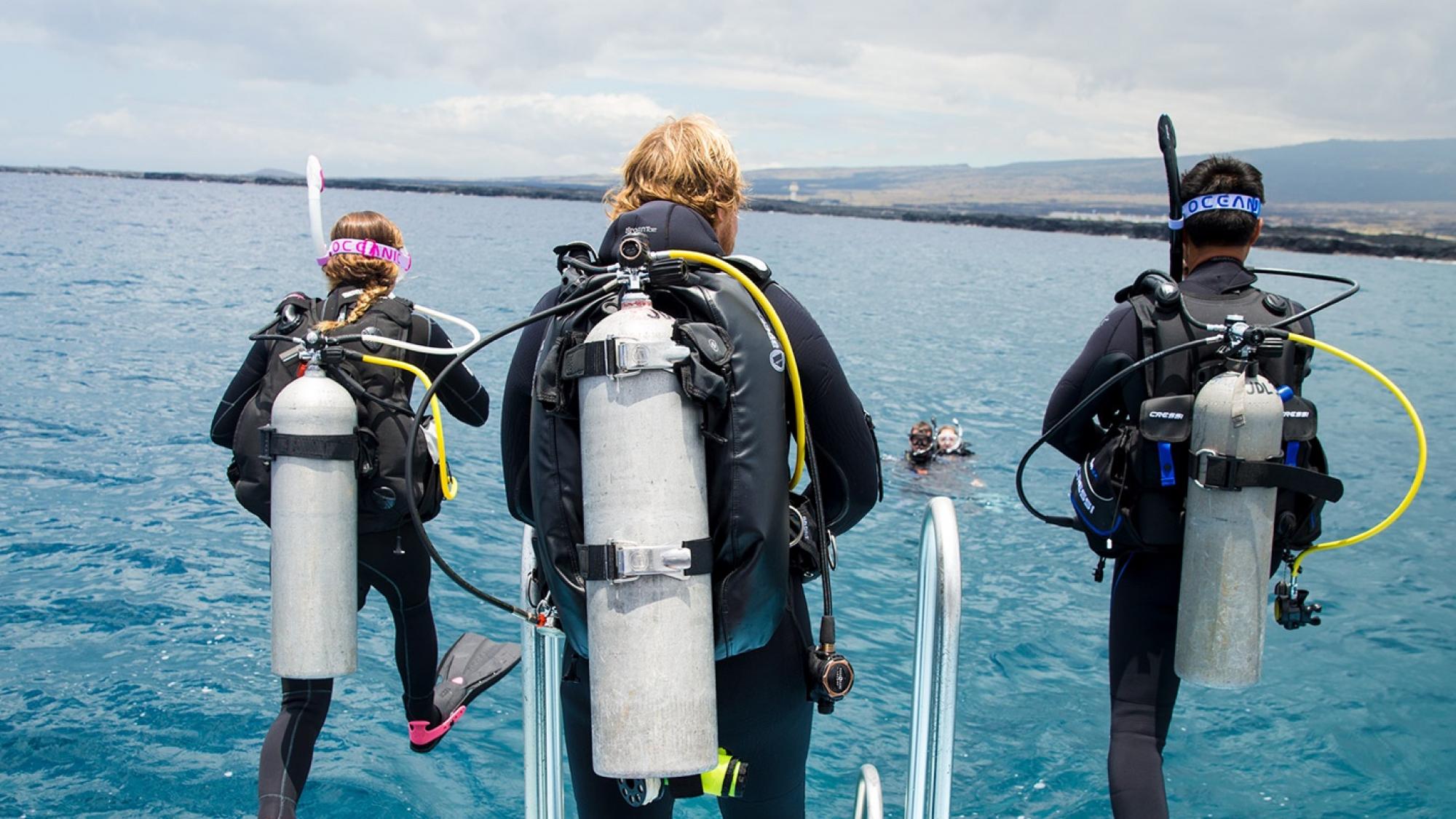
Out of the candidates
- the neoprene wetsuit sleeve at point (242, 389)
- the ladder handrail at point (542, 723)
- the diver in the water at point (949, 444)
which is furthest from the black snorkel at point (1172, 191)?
the diver in the water at point (949, 444)

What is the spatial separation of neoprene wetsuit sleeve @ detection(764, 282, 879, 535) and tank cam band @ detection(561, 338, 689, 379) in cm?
36

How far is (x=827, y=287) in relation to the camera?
36156 millimetres

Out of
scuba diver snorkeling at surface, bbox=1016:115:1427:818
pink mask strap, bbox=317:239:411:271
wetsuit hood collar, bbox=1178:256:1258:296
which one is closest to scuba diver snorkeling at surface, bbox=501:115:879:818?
scuba diver snorkeling at surface, bbox=1016:115:1427:818

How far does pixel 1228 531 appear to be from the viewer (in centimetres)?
288

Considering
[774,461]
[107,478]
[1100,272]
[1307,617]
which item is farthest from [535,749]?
[1100,272]

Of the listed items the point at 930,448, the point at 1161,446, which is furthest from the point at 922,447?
the point at 1161,446

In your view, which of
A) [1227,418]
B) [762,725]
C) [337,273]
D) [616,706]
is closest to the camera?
[616,706]

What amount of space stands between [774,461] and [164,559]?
21.2ft

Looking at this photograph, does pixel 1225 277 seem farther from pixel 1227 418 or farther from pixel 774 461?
pixel 774 461

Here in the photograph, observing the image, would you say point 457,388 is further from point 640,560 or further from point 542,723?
point 640,560

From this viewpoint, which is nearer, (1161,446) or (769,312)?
(769,312)

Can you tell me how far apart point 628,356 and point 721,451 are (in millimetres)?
284

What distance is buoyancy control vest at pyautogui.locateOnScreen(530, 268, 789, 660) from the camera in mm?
2084

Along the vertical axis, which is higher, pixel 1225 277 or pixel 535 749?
pixel 1225 277
